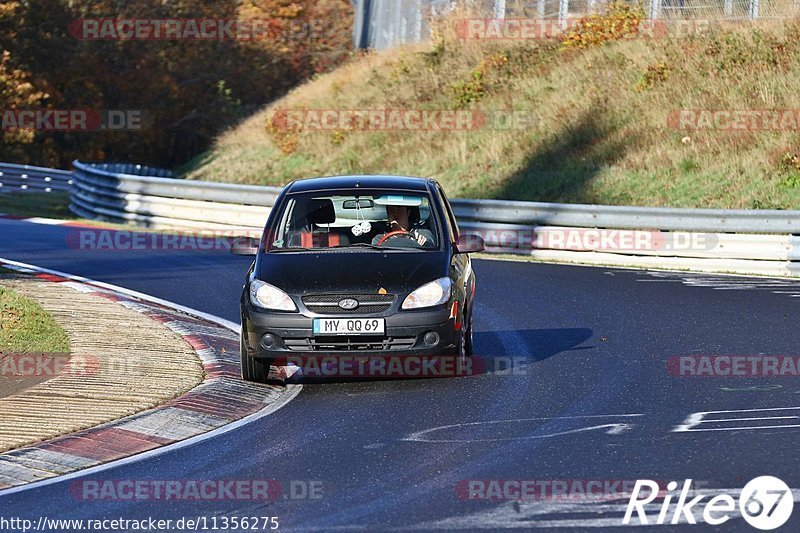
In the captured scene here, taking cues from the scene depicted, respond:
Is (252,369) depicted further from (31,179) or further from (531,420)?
(31,179)

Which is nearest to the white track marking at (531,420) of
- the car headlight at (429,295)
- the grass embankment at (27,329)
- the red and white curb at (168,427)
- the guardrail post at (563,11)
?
the red and white curb at (168,427)

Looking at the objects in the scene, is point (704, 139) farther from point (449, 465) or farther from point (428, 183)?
point (449, 465)

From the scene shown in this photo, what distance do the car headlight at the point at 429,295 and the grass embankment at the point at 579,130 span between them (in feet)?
44.8

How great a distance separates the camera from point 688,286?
17.3 meters

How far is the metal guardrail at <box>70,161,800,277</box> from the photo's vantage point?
1892cm

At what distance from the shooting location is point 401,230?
11672 mm

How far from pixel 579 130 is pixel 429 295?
19.4m

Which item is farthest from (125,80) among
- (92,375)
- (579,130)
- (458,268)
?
(92,375)

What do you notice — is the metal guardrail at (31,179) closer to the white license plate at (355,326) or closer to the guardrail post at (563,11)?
the guardrail post at (563,11)

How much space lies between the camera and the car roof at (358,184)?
1200 cm

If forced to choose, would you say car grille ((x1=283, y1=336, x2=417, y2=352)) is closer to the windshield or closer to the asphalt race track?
the asphalt race track

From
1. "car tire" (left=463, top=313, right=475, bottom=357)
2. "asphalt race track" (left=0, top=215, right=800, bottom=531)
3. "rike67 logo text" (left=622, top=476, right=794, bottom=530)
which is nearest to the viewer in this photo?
"rike67 logo text" (left=622, top=476, right=794, bottom=530)

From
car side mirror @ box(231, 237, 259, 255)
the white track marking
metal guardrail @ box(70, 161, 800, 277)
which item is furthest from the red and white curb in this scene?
metal guardrail @ box(70, 161, 800, 277)

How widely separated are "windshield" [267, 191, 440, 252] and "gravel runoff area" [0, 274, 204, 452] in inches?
54.3
